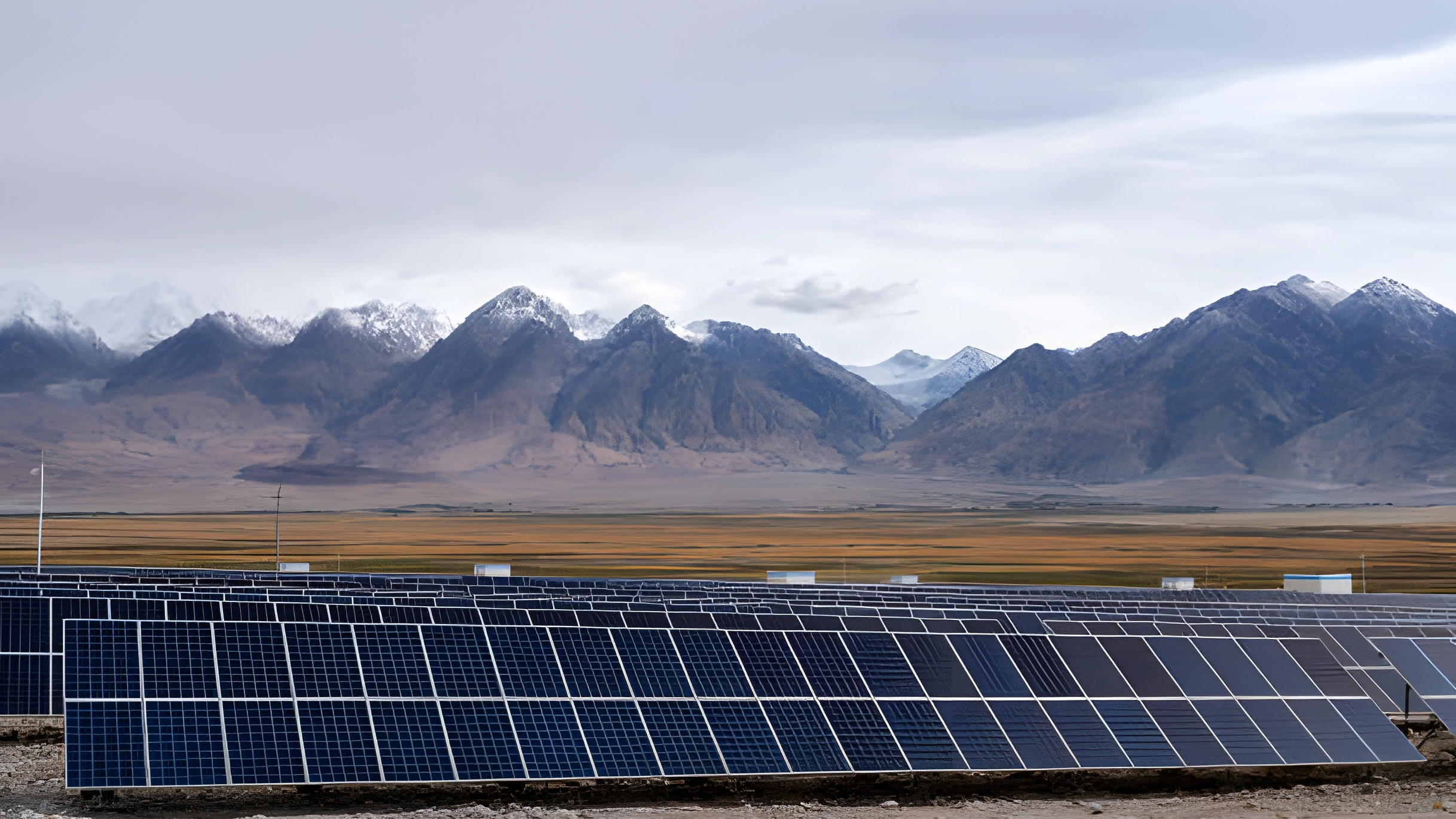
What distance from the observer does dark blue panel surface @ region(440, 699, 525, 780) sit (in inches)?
894

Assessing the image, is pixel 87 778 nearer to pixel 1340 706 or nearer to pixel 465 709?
pixel 465 709

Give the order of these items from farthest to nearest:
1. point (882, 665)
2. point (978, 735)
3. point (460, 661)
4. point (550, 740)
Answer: point (882, 665), point (978, 735), point (460, 661), point (550, 740)

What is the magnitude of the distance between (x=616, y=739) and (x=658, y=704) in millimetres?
1273

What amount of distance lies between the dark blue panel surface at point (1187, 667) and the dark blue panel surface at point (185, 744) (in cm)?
1701

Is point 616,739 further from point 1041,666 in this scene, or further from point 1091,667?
point 1091,667

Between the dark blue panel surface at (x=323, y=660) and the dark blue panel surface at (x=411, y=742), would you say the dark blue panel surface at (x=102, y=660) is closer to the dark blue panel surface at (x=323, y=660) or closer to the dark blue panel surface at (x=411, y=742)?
the dark blue panel surface at (x=323, y=660)

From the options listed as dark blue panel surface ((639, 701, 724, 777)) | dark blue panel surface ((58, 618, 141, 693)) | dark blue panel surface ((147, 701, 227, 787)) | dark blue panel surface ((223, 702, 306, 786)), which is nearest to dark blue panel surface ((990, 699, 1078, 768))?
dark blue panel surface ((639, 701, 724, 777))

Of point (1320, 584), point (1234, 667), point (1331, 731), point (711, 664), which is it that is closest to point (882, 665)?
point (711, 664)

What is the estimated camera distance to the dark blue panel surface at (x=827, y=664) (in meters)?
26.3

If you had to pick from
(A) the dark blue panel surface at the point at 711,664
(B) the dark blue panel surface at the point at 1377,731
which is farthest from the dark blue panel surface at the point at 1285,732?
(A) the dark blue panel surface at the point at 711,664

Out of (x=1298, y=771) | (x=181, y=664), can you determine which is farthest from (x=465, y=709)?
(x=1298, y=771)

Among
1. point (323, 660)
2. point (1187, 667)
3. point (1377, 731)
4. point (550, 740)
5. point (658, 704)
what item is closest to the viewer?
point (550, 740)

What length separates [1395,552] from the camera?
141 m

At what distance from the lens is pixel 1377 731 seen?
27828mm
